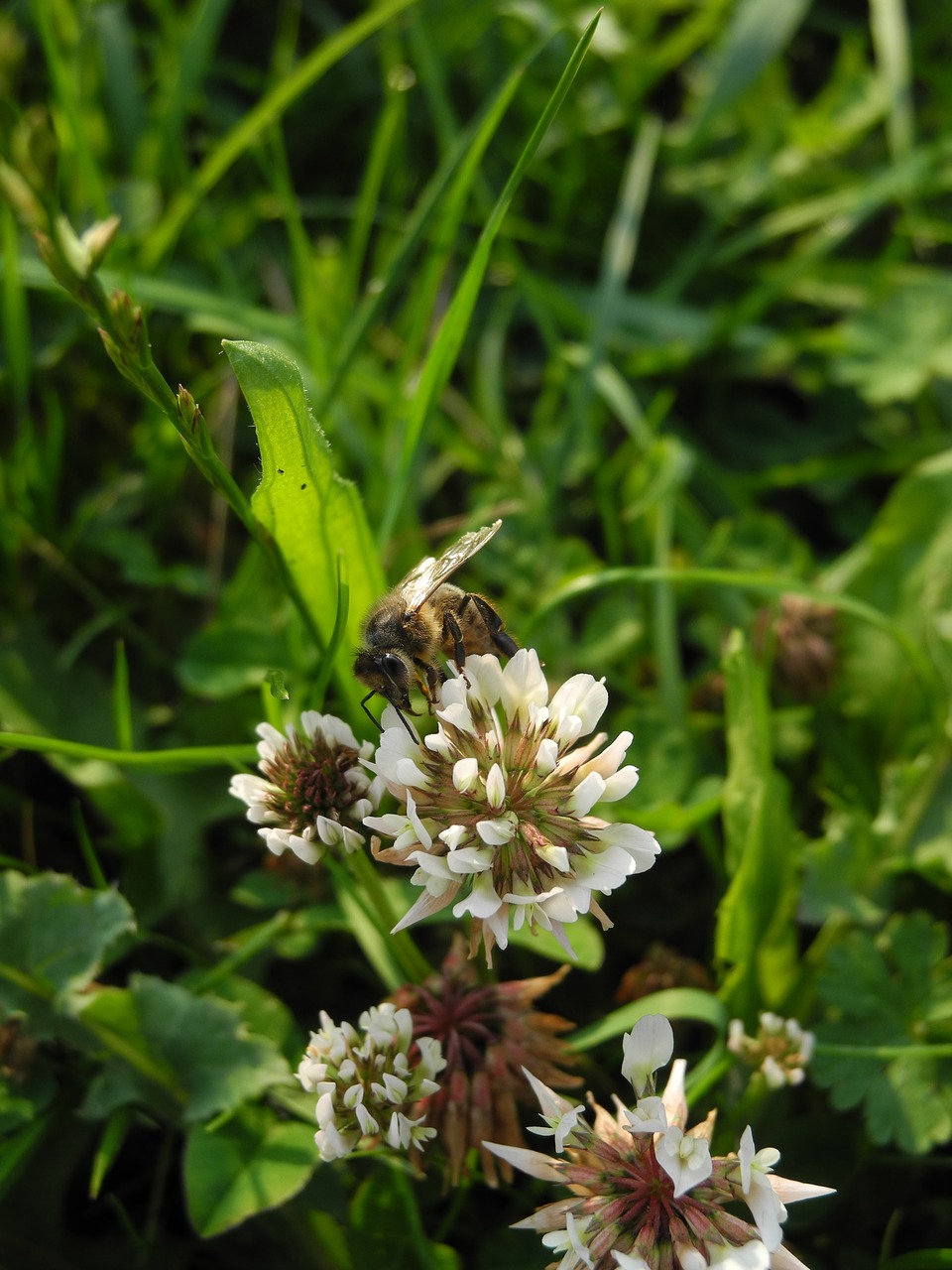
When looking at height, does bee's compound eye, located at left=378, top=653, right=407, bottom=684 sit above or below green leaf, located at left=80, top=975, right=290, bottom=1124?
above

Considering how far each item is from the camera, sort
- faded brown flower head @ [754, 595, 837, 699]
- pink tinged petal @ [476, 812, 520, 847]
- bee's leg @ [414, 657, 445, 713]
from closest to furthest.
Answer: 1. pink tinged petal @ [476, 812, 520, 847]
2. bee's leg @ [414, 657, 445, 713]
3. faded brown flower head @ [754, 595, 837, 699]

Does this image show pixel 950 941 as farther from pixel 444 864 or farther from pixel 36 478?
pixel 36 478

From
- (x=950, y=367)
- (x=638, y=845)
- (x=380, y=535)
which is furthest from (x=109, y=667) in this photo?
(x=950, y=367)

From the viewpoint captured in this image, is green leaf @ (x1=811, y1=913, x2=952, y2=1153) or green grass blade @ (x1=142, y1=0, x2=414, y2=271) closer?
green leaf @ (x1=811, y1=913, x2=952, y2=1153)

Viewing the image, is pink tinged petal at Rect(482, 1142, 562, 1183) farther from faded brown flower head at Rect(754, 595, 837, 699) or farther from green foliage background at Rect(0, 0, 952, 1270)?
faded brown flower head at Rect(754, 595, 837, 699)

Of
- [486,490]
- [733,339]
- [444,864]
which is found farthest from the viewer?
[733,339]

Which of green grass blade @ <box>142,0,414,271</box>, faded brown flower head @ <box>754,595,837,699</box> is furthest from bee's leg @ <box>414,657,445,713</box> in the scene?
green grass blade @ <box>142,0,414,271</box>

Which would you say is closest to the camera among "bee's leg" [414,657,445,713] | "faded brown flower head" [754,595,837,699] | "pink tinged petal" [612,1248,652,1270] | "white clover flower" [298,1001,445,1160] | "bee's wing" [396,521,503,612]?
"pink tinged petal" [612,1248,652,1270]
